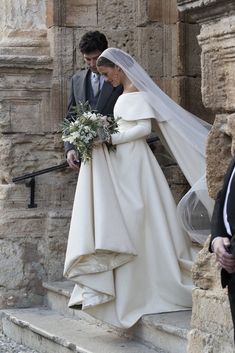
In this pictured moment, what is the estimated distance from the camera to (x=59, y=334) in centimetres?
739

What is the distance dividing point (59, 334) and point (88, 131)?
154 centimetres

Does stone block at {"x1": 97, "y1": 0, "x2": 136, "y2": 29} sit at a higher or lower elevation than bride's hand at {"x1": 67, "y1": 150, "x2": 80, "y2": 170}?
higher

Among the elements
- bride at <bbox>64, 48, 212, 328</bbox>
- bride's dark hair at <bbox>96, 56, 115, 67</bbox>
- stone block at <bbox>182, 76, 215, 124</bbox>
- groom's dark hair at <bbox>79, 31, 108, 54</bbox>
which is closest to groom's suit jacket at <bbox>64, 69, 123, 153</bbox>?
groom's dark hair at <bbox>79, 31, 108, 54</bbox>

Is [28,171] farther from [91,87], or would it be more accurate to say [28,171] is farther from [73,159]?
[91,87]

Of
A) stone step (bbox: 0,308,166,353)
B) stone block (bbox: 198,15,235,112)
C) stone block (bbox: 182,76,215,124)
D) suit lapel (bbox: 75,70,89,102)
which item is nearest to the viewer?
stone block (bbox: 198,15,235,112)

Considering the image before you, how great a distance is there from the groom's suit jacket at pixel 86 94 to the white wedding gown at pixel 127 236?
0.63m

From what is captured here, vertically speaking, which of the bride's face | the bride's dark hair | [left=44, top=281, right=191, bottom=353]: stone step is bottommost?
[left=44, top=281, right=191, bottom=353]: stone step

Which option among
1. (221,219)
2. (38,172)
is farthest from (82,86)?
(221,219)

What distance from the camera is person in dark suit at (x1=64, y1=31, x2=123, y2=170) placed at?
7742 mm

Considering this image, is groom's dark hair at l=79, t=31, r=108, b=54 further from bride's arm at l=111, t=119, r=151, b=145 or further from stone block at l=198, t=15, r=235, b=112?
stone block at l=198, t=15, r=235, b=112

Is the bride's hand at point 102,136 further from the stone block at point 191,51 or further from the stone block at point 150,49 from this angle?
the stone block at point 191,51

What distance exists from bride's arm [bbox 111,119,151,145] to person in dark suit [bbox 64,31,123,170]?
71 cm

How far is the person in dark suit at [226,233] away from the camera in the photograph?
444 cm

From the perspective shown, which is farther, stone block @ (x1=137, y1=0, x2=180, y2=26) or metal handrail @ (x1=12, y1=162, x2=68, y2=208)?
stone block @ (x1=137, y1=0, x2=180, y2=26)
